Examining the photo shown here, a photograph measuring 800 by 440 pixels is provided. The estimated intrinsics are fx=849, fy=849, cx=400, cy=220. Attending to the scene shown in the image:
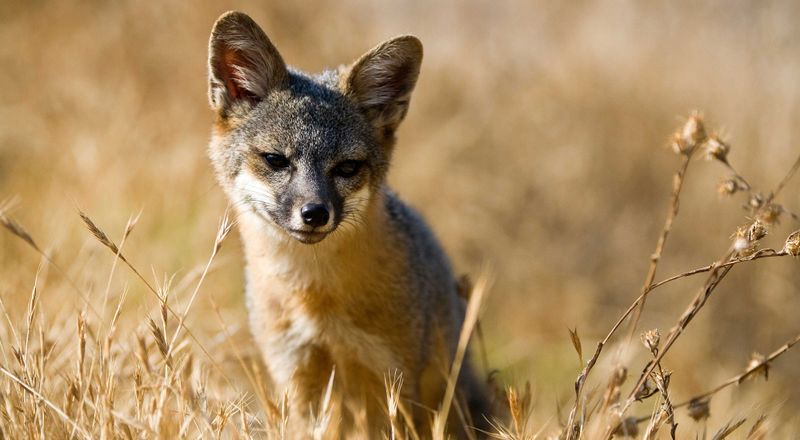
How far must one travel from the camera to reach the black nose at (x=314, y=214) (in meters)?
3.02

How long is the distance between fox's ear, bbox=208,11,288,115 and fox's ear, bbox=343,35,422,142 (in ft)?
1.03

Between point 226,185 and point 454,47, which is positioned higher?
point 454,47

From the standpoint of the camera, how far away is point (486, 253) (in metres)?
6.98

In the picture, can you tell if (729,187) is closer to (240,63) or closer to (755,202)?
(755,202)

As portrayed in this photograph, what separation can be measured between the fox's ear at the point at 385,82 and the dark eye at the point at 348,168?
28 centimetres

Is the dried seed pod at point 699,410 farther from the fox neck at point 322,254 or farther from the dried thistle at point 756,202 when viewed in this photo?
the fox neck at point 322,254

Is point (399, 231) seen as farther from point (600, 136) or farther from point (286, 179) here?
point (600, 136)

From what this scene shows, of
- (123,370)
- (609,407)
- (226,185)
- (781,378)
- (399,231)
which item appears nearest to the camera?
(609,407)

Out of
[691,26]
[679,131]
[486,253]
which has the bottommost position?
[679,131]

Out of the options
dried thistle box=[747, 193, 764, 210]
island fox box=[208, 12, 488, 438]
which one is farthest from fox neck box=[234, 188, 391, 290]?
dried thistle box=[747, 193, 764, 210]

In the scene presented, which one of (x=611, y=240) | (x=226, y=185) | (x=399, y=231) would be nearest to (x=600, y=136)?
(x=611, y=240)

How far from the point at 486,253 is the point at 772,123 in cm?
248

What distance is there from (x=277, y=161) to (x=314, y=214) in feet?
1.23

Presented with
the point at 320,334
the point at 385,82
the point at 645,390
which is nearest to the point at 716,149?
the point at 645,390
